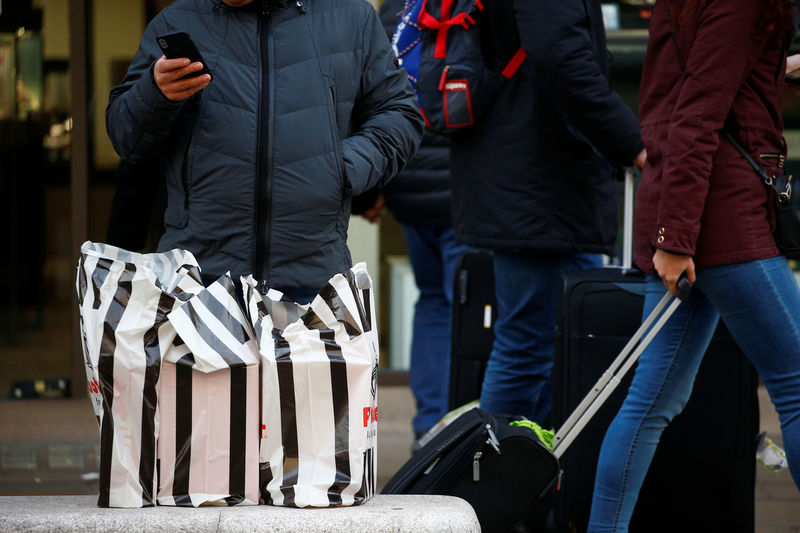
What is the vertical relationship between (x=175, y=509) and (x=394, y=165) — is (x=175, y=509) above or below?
below

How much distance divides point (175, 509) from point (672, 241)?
138 centimetres

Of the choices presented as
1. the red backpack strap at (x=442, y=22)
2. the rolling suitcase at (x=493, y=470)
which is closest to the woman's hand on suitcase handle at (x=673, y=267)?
the rolling suitcase at (x=493, y=470)

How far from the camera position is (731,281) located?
3.01 metres

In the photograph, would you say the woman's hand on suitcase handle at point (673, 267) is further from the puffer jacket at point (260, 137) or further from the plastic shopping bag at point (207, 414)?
the plastic shopping bag at point (207, 414)

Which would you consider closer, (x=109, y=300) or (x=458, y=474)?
(x=109, y=300)

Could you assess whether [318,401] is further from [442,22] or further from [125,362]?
[442,22]

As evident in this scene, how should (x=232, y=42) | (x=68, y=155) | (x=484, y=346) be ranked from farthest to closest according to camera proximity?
1. (x=68, y=155)
2. (x=484, y=346)
3. (x=232, y=42)

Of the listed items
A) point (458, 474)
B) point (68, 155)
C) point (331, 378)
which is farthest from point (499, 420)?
point (68, 155)

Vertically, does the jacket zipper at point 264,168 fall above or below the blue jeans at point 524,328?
above

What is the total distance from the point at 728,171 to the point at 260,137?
1188 mm

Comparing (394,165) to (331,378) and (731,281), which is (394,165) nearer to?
(331,378)

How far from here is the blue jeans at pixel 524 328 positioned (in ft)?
12.9

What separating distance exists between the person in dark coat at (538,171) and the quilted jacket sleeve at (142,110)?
4.29ft

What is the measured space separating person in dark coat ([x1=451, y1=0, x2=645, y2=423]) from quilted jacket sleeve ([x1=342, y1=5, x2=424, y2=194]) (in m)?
0.81
